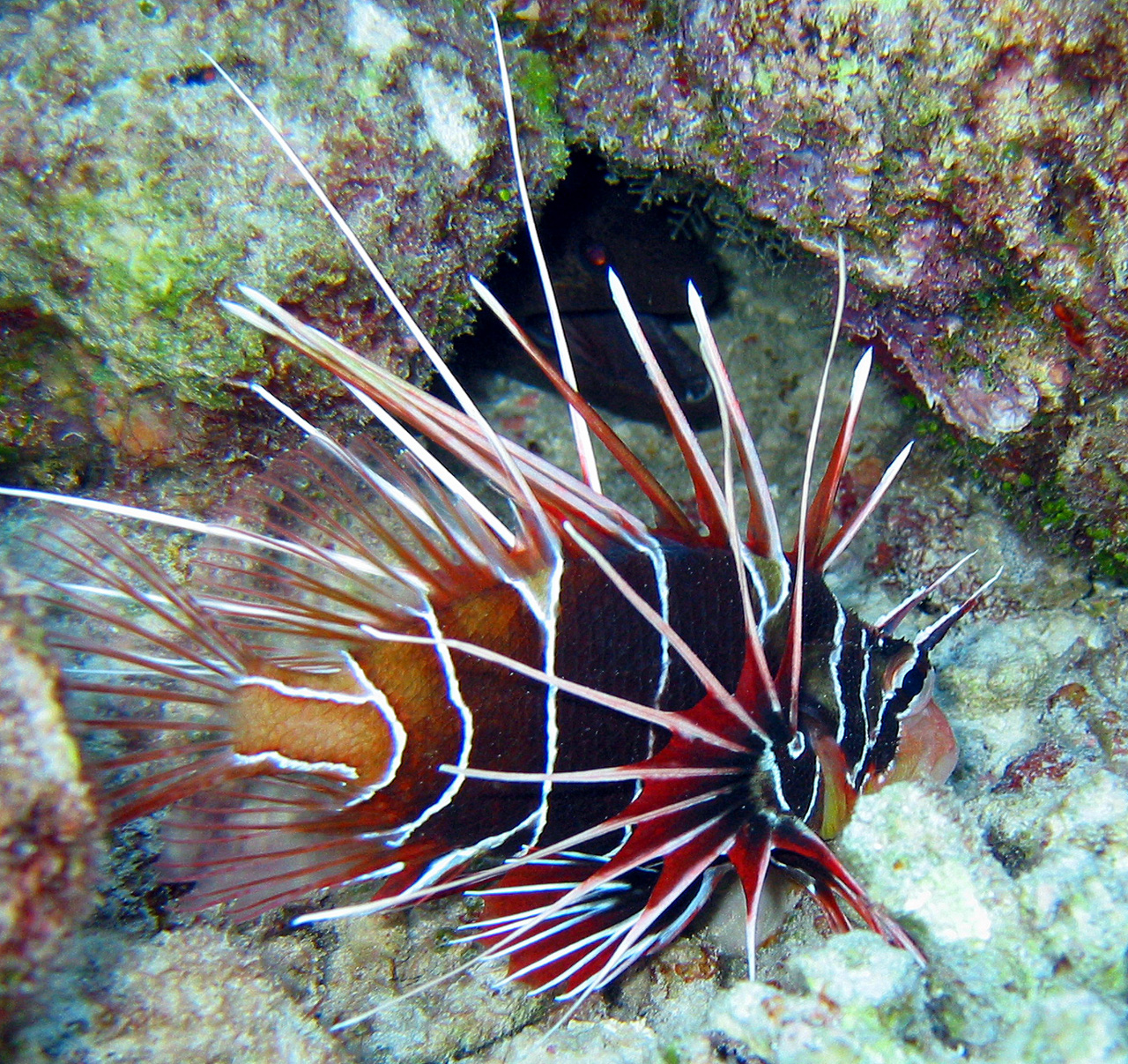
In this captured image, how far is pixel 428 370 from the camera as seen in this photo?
2812 mm

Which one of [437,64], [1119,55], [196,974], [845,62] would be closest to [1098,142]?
[1119,55]

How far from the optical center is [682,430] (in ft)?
6.30

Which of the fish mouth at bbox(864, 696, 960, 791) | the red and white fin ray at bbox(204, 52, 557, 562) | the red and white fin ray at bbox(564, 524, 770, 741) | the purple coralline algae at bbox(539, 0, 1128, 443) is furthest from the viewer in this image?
the fish mouth at bbox(864, 696, 960, 791)

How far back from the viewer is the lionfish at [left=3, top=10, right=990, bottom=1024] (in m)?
1.80

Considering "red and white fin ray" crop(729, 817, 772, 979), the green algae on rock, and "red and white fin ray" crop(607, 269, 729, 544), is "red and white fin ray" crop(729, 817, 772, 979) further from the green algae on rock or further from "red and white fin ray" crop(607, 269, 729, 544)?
the green algae on rock

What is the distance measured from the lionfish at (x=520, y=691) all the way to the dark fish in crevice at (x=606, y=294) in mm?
1330

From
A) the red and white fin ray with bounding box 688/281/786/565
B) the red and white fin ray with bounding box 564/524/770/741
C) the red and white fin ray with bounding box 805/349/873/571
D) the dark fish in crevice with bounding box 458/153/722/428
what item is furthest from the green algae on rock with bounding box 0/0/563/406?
the red and white fin ray with bounding box 805/349/873/571

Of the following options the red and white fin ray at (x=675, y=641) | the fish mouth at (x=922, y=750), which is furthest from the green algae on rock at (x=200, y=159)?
the fish mouth at (x=922, y=750)

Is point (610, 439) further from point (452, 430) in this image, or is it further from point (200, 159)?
point (200, 159)

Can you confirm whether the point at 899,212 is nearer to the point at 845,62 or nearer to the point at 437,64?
the point at 845,62

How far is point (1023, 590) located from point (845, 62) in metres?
2.17

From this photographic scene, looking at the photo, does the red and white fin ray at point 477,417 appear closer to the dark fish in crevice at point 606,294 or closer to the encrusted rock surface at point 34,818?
the encrusted rock surface at point 34,818

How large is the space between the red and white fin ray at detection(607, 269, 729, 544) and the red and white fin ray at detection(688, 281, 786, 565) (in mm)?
96

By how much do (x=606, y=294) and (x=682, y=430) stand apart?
1733 millimetres
